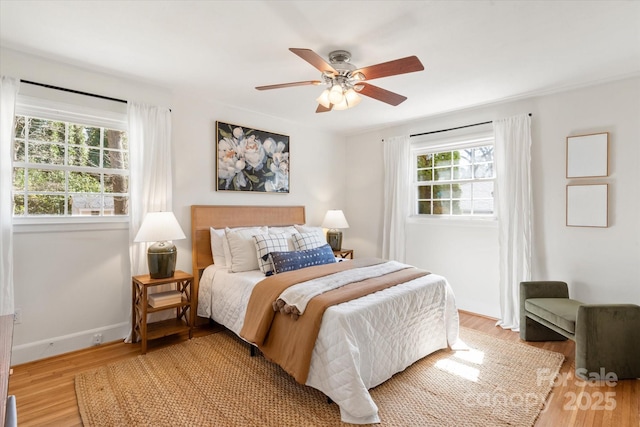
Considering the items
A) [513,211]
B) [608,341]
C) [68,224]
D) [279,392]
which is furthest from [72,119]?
[608,341]

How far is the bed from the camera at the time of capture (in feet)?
6.22

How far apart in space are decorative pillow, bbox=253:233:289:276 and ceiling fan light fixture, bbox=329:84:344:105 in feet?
5.17

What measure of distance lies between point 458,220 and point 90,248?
402cm

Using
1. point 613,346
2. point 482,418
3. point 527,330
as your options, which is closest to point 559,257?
point 527,330

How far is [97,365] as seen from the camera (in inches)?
98.3

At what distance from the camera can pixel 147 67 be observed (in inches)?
106

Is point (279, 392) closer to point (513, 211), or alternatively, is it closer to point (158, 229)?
point (158, 229)

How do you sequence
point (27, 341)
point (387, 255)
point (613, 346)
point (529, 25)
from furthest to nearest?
point (387, 255)
point (27, 341)
point (613, 346)
point (529, 25)

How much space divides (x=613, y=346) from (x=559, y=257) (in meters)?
1.09

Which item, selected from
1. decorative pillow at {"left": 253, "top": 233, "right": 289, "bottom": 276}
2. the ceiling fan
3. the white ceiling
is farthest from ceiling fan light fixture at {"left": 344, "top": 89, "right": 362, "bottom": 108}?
decorative pillow at {"left": 253, "top": 233, "right": 289, "bottom": 276}

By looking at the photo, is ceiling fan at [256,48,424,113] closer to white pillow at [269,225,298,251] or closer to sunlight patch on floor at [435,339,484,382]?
white pillow at [269,225,298,251]

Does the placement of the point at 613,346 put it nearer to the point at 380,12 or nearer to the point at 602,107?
the point at 602,107

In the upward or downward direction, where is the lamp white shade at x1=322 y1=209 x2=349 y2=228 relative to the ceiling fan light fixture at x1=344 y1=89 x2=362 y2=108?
downward

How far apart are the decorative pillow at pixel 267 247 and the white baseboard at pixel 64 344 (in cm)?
141
